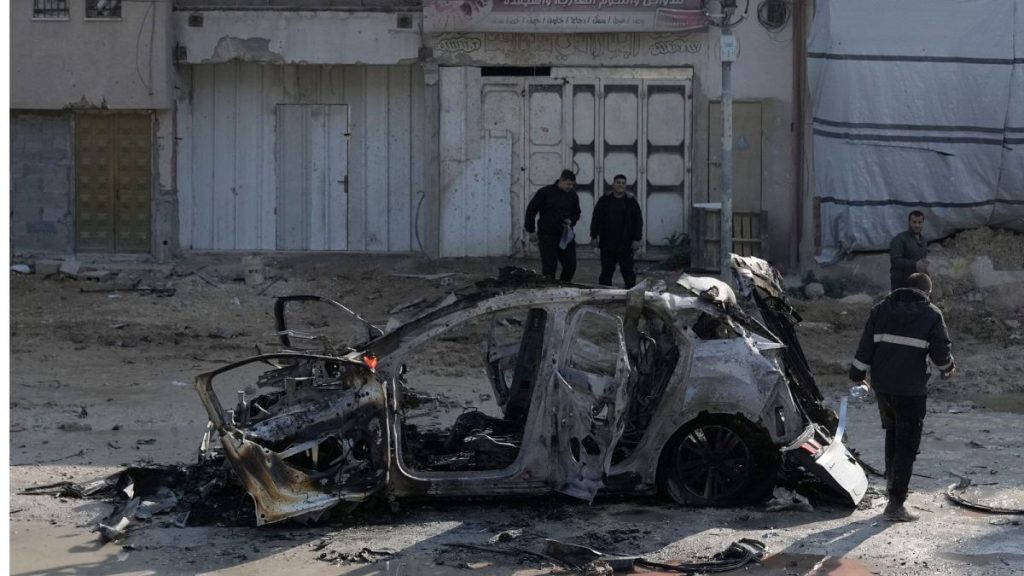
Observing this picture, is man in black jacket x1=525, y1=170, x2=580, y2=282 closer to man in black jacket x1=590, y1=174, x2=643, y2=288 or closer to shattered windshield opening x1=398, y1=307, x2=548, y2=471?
man in black jacket x1=590, y1=174, x2=643, y2=288

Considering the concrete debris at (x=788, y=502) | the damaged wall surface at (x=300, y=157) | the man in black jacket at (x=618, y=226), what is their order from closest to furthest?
the concrete debris at (x=788, y=502)
the man in black jacket at (x=618, y=226)
the damaged wall surface at (x=300, y=157)

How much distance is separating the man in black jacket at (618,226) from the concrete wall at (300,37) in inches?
173

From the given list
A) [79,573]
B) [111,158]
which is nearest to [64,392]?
[79,573]

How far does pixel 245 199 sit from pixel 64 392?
27.0ft

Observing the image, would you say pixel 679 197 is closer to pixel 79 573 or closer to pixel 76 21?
pixel 76 21

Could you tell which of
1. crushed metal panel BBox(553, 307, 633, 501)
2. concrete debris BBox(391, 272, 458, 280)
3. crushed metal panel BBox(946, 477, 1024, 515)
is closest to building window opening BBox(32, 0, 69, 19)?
concrete debris BBox(391, 272, 458, 280)

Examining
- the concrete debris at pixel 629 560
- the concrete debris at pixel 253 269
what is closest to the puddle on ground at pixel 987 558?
the concrete debris at pixel 629 560

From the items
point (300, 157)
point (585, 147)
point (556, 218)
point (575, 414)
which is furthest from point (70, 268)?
point (575, 414)

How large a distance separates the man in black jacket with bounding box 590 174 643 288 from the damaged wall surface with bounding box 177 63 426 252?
13.9ft

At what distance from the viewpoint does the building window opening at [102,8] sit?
19.9m

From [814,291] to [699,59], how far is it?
385cm

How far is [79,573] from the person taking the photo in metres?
7.53

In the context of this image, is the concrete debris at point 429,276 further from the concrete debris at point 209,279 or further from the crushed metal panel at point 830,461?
the crushed metal panel at point 830,461

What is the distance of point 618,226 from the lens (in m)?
17.0
